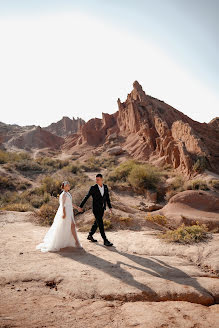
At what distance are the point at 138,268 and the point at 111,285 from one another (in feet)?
3.02

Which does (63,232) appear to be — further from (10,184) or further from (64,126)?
(64,126)

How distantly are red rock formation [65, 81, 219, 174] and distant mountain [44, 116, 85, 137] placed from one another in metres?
41.5

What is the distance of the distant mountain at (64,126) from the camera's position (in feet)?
291

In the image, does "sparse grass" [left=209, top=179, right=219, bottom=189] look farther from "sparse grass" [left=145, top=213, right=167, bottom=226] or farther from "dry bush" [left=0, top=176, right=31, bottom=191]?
"dry bush" [left=0, top=176, right=31, bottom=191]

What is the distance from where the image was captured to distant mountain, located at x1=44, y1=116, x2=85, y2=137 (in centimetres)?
8875

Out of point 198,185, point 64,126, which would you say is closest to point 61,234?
point 198,185

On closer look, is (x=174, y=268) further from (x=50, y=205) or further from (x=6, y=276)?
(x=50, y=205)

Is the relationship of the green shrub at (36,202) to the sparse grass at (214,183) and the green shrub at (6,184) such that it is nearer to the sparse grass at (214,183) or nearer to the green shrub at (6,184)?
the green shrub at (6,184)

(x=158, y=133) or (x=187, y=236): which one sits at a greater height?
(x=158, y=133)

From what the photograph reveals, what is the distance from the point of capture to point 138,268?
414cm

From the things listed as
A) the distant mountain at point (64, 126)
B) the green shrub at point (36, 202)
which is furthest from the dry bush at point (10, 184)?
the distant mountain at point (64, 126)

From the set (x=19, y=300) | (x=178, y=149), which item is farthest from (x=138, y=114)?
(x=19, y=300)

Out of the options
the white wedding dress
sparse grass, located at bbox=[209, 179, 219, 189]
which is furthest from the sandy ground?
sparse grass, located at bbox=[209, 179, 219, 189]

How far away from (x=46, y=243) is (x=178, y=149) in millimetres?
16271
